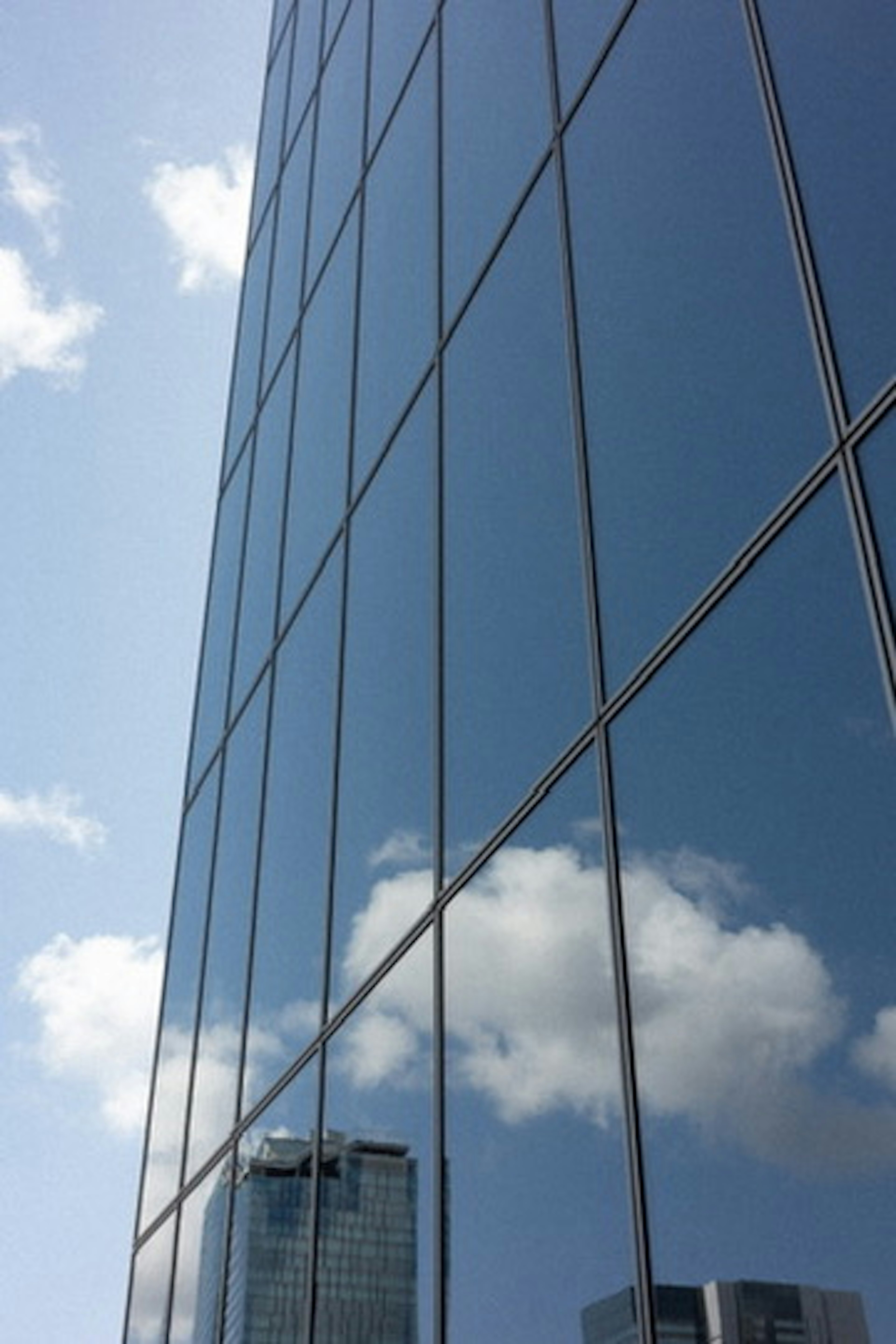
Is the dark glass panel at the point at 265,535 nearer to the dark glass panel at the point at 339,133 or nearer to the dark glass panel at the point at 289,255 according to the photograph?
the dark glass panel at the point at 289,255

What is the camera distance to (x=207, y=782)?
53.7ft

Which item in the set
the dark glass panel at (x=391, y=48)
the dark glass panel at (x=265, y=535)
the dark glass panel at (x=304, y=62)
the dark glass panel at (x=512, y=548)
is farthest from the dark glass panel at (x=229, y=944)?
the dark glass panel at (x=304, y=62)

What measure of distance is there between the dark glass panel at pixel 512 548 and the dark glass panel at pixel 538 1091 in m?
0.52

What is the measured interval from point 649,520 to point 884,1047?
10.5 ft

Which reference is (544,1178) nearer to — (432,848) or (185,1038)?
(432,848)

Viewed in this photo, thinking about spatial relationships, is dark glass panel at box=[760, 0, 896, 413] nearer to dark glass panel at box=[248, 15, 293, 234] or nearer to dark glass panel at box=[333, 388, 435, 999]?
dark glass panel at box=[333, 388, 435, 999]

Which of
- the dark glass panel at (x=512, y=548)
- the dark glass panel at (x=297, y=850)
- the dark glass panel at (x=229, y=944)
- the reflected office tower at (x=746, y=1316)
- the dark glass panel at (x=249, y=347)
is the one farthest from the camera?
the dark glass panel at (x=249, y=347)

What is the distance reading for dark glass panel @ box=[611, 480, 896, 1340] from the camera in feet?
16.6

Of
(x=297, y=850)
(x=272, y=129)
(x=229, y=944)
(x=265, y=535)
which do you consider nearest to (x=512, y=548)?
(x=297, y=850)

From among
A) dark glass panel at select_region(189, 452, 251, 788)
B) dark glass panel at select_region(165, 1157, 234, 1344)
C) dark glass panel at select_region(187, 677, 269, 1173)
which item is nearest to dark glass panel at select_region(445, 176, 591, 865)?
dark glass panel at select_region(187, 677, 269, 1173)

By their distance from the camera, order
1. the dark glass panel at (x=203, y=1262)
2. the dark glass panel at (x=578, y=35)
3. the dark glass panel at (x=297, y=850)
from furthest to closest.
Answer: the dark glass panel at (x=203, y=1262) → the dark glass panel at (x=297, y=850) → the dark glass panel at (x=578, y=35)

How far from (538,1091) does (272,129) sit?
59.2ft

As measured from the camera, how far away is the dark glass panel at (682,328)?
6551mm

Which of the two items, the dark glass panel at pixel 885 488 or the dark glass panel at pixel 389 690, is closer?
the dark glass panel at pixel 885 488
